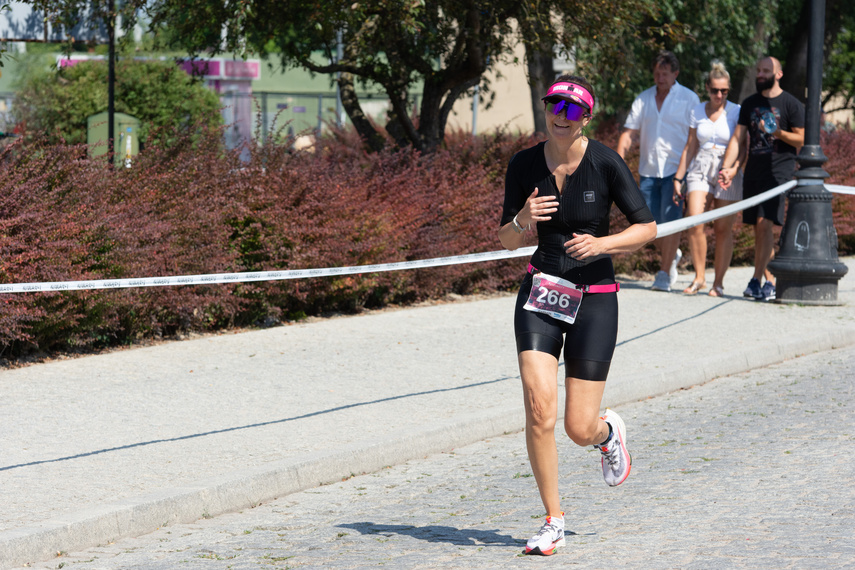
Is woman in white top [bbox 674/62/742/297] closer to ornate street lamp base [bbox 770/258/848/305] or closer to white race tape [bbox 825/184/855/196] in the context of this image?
ornate street lamp base [bbox 770/258/848/305]

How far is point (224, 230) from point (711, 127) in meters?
5.17

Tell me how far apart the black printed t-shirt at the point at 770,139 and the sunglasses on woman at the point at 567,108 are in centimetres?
726

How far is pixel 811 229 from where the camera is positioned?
11.6 meters

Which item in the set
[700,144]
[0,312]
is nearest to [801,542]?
[0,312]

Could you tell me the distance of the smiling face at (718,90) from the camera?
448 inches

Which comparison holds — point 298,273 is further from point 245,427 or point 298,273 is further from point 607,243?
point 607,243

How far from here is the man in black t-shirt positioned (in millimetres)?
11383

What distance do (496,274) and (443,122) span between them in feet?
9.89

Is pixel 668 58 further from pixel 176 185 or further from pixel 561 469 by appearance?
pixel 561 469

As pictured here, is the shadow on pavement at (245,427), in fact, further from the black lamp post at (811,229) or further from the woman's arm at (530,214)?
the black lamp post at (811,229)

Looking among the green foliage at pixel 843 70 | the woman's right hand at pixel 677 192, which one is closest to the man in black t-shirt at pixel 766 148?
the woman's right hand at pixel 677 192

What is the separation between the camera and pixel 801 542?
4.81 metres

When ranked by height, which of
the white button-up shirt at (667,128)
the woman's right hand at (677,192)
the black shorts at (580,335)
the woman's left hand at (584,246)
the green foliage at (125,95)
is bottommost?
the black shorts at (580,335)

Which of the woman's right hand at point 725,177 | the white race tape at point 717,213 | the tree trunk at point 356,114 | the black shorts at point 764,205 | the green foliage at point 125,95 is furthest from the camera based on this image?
the green foliage at point 125,95
